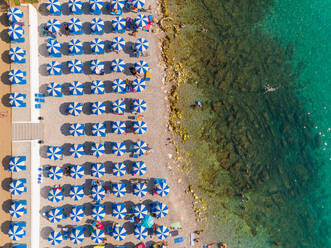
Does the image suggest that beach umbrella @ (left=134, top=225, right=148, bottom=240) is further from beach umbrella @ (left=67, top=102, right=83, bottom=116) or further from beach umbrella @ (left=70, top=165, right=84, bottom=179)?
beach umbrella @ (left=67, top=102, right=83, bottom=116)

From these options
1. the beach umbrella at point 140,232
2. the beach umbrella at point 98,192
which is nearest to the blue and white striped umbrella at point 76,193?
the beach umbrella at point 98,192

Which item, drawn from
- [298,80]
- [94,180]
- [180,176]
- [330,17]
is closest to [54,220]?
[94,180]

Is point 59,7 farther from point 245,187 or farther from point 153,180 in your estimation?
point 245,187

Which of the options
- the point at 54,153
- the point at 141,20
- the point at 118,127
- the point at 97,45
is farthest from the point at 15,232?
the point at 141,20

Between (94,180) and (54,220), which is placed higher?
(94,180)

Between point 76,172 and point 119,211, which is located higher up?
point 76,172

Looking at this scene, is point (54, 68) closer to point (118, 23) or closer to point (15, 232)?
point (118, 23)

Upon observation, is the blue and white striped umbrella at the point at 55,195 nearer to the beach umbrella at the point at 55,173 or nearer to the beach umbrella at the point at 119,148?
the beach umbrella at the point at 55,173
